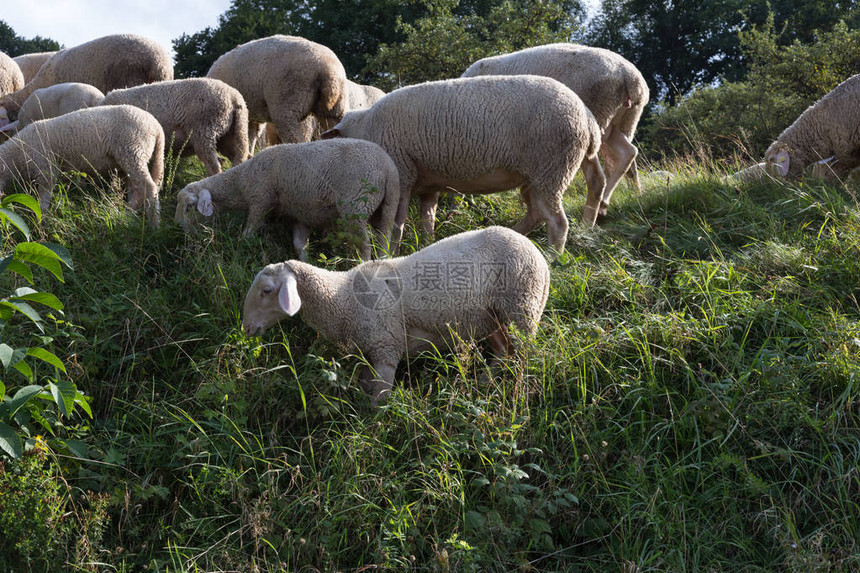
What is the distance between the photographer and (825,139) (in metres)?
7.35

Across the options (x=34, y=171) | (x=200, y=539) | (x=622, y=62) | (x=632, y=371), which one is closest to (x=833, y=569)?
(x=632, y=371)

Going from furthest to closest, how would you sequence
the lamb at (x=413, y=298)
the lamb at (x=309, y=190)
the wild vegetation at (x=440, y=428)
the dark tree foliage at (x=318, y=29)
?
the dark tree foliage at (x=318, y=29), the lamb at (x=309, y=190), the lamb at (x=413, y=298), the wild vegetation at (x=440, y=428)

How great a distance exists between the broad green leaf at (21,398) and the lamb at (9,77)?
320 inches

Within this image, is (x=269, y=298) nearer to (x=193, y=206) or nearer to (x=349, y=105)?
(x=193, y=206)

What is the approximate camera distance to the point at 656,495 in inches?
137

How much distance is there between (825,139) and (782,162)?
1.56ft

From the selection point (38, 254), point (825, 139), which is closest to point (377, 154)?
point (38, 254)

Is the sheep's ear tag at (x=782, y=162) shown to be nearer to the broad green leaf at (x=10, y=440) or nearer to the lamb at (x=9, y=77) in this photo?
the broad green leaf at (x=10, y=440)

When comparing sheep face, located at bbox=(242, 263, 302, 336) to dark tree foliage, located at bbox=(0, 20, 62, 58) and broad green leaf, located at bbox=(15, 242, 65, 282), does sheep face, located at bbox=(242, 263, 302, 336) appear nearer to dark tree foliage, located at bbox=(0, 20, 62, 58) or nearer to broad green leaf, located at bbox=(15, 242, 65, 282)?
broad green leaf, located at bbox=(15, 242, 65, 282)

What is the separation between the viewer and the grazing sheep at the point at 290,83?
812 centimetres

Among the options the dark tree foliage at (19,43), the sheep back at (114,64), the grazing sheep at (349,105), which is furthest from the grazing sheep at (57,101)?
the dark tree foliage at (19,43)

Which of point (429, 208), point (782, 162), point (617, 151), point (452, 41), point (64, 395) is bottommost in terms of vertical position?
point (452, 41)

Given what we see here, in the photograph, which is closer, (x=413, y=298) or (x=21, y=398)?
(x=21, y=398)

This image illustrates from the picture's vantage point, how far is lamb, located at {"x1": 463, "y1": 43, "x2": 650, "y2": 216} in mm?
6898
